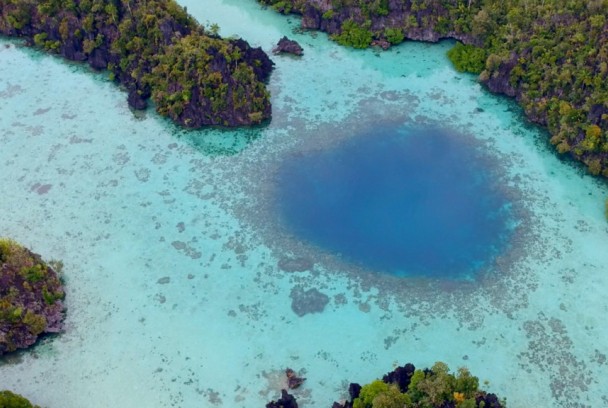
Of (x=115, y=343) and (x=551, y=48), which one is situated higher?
(x=551, y=48)

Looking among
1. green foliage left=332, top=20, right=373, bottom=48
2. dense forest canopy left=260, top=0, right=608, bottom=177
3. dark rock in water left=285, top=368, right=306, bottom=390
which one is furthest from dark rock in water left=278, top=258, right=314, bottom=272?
green foliage left=332, top=20, right=373, bottom=48

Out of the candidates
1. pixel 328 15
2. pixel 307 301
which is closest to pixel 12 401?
pixel 307 301

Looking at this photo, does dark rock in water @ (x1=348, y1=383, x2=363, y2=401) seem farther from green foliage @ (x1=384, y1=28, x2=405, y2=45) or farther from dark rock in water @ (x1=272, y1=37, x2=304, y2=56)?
green foliage @ (x1=384, y1=28, x2=405, y2=45)

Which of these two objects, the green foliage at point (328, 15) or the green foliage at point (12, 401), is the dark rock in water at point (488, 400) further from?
the green foliage at point (328, 15)

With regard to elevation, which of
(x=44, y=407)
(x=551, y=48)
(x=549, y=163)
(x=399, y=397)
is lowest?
(x=44, y=407)

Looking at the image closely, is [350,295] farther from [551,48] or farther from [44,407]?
[551,48]

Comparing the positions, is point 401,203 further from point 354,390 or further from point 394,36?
point 394,36

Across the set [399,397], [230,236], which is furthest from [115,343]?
[399,397]

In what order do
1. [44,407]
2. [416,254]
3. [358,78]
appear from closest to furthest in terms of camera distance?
[44,407] → [416,254] → [358,78]
